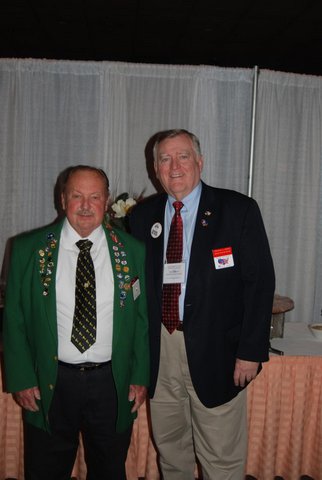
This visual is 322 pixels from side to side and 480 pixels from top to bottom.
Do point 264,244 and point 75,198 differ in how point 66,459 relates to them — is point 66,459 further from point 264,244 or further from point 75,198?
point 264,244

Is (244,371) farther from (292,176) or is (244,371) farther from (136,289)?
(292,176)

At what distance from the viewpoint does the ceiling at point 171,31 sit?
4.18 meters

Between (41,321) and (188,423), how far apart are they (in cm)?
91

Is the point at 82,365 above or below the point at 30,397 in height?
above

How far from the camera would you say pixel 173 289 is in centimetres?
193

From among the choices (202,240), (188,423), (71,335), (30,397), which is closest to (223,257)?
(202,240)

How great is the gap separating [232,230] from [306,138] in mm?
2319

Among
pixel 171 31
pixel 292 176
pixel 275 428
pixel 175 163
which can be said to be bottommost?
pixel 275 428

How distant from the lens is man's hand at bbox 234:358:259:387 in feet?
6.32

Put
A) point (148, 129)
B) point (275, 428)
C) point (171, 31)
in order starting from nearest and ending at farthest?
point (275, 428)
point (148, 129)
point (171, 31)

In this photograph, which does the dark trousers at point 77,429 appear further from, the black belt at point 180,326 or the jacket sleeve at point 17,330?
the black belt at point 180,326

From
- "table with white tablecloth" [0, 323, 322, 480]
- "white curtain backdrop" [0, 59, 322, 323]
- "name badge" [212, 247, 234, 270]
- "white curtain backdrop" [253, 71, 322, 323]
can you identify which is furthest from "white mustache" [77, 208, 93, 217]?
"white curtain backdrop" [253, 71, 322, 323]

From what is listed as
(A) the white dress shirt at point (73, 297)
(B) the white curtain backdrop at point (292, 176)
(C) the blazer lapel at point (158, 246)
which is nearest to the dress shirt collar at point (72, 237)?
(A) the white dress shirt at point (73, 297)

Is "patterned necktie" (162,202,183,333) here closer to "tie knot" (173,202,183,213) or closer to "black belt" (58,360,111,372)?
"tie knot" (173,202,183,213)
